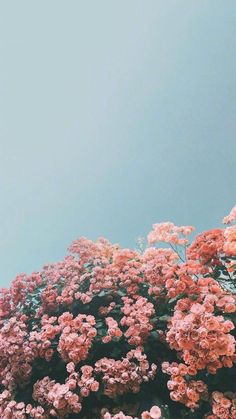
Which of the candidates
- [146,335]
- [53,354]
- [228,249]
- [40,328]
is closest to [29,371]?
[53,354]

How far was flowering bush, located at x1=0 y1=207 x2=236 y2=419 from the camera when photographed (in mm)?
2783

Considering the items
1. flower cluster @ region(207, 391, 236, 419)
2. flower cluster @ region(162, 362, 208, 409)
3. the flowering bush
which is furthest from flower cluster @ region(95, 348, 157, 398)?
flower cluster @ region(207, 391, 236, 419)

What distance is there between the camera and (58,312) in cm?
420

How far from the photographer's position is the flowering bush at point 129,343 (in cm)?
278

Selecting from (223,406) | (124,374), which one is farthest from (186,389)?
(124,374)

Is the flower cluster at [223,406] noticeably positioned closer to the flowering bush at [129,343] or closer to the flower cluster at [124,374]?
the flowering bush at [129,343]

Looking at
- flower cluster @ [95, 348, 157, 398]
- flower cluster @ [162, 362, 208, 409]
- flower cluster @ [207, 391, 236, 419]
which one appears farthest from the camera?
flower cluster @ [95, 348, 157, 398]

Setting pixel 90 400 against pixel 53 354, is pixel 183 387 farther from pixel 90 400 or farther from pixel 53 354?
pixel 53 354

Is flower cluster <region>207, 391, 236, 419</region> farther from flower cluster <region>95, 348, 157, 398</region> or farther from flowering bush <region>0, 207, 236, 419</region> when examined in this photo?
flower cluster <region>95, 348, 157, 398</region>

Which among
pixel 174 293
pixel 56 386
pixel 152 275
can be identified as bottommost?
pixel 56 386

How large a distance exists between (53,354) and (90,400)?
2.07ft

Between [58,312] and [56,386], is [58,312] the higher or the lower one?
the higher one

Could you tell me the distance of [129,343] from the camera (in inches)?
130

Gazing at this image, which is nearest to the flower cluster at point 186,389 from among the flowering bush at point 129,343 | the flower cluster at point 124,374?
the flowering bush at point 129,343
